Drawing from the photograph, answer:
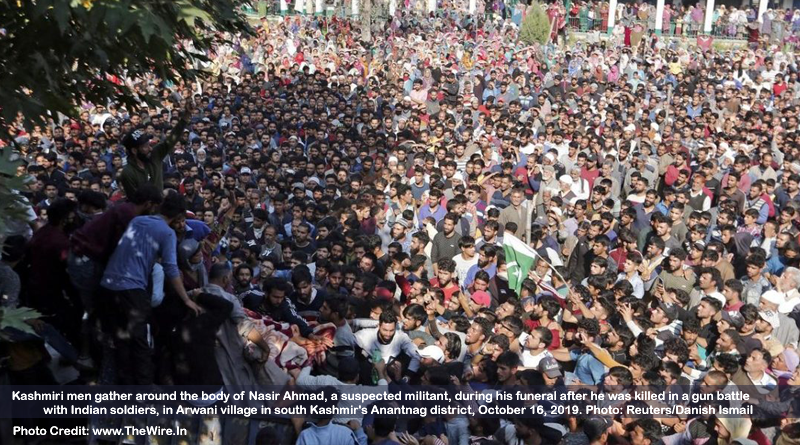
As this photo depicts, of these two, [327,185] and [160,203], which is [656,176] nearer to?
[327,185]

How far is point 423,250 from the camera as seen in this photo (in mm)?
9734

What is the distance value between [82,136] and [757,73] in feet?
53.1

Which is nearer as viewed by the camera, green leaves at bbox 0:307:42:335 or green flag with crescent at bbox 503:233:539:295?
green leaves at bbox 0:307:42:335

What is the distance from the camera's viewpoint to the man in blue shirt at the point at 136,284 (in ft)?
18.2

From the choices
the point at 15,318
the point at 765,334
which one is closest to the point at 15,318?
the point at 15,318

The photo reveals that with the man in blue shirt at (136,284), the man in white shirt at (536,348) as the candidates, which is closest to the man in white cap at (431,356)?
the man in white shirt at (536,348)

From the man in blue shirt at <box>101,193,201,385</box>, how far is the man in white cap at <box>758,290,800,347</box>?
5036mm

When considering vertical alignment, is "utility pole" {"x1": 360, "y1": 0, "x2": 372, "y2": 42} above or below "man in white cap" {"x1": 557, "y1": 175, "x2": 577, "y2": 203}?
above

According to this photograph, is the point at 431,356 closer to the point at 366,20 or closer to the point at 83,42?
the point at 83,42

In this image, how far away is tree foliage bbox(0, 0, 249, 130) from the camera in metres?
4.92

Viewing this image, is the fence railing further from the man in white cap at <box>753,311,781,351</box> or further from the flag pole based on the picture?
the man in white cap at <box>753,311,781,351</box>

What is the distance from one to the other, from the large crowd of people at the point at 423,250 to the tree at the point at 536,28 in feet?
33.2

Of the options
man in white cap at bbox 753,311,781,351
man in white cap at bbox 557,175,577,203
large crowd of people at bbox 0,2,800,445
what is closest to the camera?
large crowd of people at bbox 0,2,800,445

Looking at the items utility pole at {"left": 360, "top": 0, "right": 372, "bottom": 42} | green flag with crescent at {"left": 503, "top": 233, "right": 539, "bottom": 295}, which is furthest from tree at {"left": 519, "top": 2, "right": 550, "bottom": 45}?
green flag with crescent at {"left": 503, "top": 233, "right": 539, "bottom": 295}
